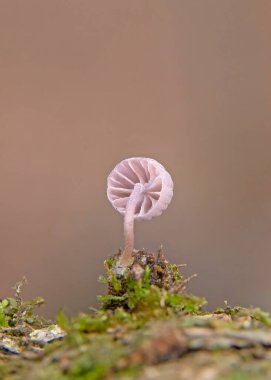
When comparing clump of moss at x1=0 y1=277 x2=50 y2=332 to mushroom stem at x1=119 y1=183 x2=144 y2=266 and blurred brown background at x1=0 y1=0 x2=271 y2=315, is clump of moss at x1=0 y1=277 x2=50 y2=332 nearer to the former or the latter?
mushroom stem at x1=119 y1=183 x2=144 y2=266

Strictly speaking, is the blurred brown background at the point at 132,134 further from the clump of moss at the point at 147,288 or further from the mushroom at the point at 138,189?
the clump of moss at the point at 147,288

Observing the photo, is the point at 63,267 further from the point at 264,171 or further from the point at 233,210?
the point at 264,171

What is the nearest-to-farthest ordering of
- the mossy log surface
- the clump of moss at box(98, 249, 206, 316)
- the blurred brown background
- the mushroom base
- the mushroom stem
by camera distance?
the mossy log surface → the clump of moss at box(98, 249, 206, 316) → the mushroom base → the mushroom stem → the blurred brown background

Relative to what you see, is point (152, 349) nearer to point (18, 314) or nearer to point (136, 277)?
point (136, 277)

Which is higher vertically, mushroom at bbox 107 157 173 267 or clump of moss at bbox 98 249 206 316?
mushroom at bbox 107 157 173 267

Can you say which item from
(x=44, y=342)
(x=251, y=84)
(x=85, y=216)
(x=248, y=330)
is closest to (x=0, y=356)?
(x=44, y=342)

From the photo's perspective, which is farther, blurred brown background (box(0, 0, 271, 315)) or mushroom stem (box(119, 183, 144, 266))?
blurred brown background (box(0, 0, 271, 315))

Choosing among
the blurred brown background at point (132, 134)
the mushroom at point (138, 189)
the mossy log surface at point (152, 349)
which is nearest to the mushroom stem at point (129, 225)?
the mushroom at point (138, 189)

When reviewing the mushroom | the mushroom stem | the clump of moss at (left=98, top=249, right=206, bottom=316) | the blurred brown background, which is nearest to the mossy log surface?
the clump of moss at (left=98, top=249, right=206, bottom=316)

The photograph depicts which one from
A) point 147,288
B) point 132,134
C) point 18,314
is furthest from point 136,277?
point 132,134
